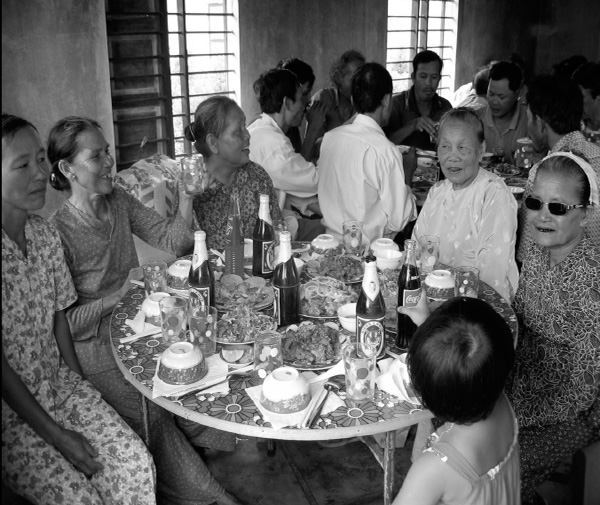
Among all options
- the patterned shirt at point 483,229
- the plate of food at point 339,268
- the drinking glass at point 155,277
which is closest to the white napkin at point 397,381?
the plate of food at point 339,268

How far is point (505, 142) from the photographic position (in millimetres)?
5773

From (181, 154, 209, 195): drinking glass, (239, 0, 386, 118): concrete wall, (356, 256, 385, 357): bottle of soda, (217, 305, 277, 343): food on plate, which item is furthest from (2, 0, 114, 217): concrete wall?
(356, 256, 385, 357): bottle of soda

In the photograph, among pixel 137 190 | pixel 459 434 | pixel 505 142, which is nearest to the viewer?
pixel 459 434

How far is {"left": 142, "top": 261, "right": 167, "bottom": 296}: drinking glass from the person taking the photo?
254 centimetres

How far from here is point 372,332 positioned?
2076 millimetres

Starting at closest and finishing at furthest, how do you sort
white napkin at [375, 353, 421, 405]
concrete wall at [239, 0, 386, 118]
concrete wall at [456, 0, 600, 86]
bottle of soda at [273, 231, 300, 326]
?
white napkin at [375, 353, 421, 405] → bottle of soda at [273, 231, 300, 326] → concrete wall at [239, 0, 386, 118] → concrete wall at [456, 0, 600, 86]

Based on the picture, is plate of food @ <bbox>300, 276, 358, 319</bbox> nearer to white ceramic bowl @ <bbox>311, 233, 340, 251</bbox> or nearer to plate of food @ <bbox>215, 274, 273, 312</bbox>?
plate of food @ <bbox>215, 274, 273, 312</bbox>

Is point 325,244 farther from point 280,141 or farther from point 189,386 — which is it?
point 280,141

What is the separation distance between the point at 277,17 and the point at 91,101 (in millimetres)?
2543

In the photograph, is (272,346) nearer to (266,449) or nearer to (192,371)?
(192,371)

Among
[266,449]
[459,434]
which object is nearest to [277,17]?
[266,449]

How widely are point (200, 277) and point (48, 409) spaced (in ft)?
2.23

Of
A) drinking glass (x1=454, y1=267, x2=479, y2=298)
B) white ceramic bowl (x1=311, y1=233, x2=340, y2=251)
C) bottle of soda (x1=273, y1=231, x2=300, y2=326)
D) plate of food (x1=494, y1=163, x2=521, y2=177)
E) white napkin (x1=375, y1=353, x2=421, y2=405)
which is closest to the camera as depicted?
white napkin (x1=375, y1=353, x2=421, y2=405)

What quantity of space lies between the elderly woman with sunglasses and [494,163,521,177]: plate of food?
2603 mm
